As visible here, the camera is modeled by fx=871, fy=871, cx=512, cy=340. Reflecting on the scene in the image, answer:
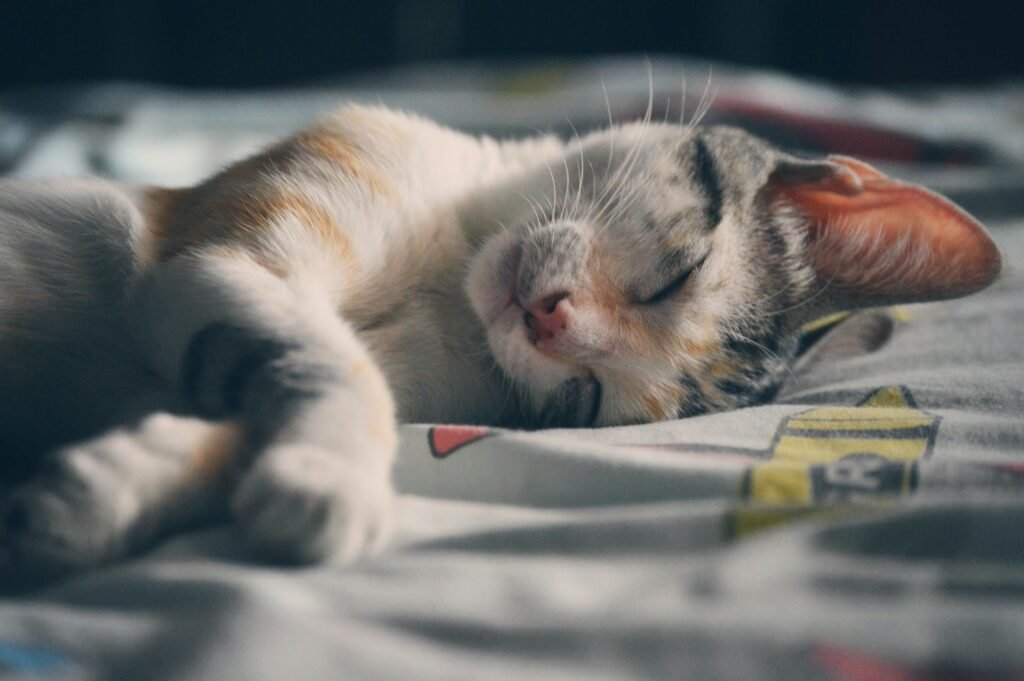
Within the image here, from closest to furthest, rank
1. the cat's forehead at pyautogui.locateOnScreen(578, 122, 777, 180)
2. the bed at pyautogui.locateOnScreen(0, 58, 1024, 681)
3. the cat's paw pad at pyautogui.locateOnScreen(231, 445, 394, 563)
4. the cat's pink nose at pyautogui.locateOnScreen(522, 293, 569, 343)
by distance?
the bed at pyautogui.locateOnScreen(0, 58, 1024, 681), the cat's paw pad at pyautogui.locateOnScreen(231, 445, 394, 563), the cat's pink nose at pyautogui.locateOnScreen(522, 293, 569, 343), the cat's forehead at pyautogui.locateOnScreen(578, 122, 777, 180)

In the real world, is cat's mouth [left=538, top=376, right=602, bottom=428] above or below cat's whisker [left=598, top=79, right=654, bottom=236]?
below

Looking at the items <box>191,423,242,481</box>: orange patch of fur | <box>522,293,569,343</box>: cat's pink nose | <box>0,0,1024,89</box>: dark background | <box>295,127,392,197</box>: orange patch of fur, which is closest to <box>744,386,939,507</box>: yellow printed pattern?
<box>522,293,569,343</box>: cat's pink nose

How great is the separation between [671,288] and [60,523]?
75 cm

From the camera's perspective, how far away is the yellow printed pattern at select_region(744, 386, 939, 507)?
27.7 inches

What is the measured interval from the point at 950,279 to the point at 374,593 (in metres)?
0.88

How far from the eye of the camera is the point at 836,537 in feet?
2.05

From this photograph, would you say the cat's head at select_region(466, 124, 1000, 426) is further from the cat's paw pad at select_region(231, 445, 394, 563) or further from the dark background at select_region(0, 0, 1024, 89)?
the dark background at select_region(0, 0, 1024, 89)

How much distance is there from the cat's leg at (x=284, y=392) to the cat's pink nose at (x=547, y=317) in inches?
9.1

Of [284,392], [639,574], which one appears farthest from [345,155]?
[639,574]

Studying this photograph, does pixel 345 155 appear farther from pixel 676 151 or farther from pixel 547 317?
pixel 676 151

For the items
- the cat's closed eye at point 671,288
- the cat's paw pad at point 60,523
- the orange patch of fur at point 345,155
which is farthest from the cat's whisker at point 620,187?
the cat's paw pad at point 60,523

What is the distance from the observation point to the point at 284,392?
779 millimetres

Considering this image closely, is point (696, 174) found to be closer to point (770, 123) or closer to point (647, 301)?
point (647, 301)

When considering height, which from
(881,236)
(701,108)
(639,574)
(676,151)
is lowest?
(639,574)
